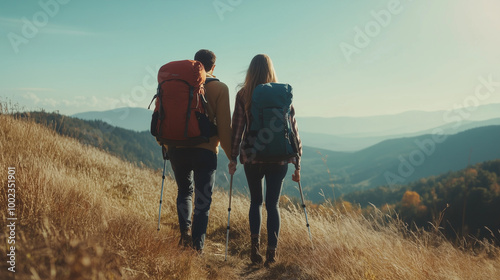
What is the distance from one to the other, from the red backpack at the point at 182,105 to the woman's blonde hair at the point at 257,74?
1.95 ft

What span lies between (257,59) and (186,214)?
205 centimetres

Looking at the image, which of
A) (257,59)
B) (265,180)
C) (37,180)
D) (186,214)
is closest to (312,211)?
(265,180)

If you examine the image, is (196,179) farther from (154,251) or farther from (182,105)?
(154,251)

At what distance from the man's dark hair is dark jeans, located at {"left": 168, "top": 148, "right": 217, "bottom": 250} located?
1.08 m

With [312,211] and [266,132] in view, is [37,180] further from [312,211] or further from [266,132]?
[312,211]

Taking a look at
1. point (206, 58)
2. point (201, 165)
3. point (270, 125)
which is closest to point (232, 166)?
point (201, 165)

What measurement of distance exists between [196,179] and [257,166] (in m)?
0.72

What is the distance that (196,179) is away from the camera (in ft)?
11.0

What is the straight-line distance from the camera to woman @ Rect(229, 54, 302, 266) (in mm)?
3459

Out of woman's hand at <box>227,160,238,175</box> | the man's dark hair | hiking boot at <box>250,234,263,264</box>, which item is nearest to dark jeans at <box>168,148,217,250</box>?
woman's hand at <box>227,160,238,175</box>

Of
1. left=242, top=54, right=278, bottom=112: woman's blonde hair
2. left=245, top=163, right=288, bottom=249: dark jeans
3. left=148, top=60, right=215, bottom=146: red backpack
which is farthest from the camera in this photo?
left=242, top=54, right=278, bottom=112: woman's blonde hair

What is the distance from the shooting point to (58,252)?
6.49 feet

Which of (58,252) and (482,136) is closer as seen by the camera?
(58,252)

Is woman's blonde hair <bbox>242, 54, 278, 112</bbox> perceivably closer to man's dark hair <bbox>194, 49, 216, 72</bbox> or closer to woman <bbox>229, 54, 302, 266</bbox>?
woman <bbox>229, 54, 302, 266</bbox>
